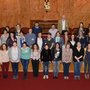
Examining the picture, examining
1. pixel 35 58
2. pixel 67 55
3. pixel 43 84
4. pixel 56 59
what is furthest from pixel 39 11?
pixel 43 84

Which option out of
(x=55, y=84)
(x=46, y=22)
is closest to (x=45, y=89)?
(x=55, y=84)

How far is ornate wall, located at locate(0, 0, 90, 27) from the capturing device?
22.6m

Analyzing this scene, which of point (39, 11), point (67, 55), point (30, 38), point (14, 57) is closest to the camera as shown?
point (67, 55)

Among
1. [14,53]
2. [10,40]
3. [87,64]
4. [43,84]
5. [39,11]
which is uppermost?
[39,11]

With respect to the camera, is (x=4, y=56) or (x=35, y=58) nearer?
(x=4, y=56)

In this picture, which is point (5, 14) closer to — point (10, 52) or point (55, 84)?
point (10, 52)

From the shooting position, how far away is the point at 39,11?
2284 centimetres

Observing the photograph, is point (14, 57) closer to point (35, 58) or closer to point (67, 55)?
point (35, 58)

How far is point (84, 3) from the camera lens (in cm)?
2262

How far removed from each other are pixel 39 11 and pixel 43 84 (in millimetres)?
9546

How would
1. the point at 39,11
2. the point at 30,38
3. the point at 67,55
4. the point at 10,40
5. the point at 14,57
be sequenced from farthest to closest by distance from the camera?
1. the point at 39,11
2. the point at 30,38
3. the point at 10,40
4. the point at 14,57
5. the point at 67,55

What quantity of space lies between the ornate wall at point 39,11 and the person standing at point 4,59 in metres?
8.11

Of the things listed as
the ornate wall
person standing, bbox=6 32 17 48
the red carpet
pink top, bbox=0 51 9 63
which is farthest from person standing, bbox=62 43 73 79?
the ornate wall

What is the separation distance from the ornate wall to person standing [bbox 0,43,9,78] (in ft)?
26.6
